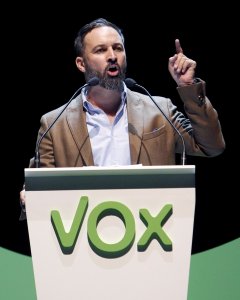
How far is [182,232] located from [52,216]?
374 millimetres

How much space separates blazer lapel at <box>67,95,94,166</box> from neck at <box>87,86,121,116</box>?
70mm

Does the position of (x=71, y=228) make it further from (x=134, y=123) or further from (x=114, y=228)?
(x=134, y=123)

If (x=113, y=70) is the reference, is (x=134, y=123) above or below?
below

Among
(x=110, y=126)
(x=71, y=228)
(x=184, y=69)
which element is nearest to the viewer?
(x=71, y=228)

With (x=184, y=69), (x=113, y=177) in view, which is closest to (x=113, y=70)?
(x=184, y=69)

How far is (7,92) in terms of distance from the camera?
3.21 m

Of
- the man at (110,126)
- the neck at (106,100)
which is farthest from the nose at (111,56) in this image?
the neck at (106,100)

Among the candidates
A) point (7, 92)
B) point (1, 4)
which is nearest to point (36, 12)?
point (1, 4)

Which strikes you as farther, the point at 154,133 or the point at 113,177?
the point at 154,133

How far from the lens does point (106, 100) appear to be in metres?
2.69

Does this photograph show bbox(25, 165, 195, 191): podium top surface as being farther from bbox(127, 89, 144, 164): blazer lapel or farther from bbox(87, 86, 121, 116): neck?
bbox(87, 86, 121, 116): neck

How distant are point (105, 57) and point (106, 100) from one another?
0.62 ft

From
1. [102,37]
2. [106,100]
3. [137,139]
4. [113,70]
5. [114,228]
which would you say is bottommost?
[114,228]

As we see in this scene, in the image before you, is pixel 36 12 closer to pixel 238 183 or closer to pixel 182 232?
pixel 238 183
